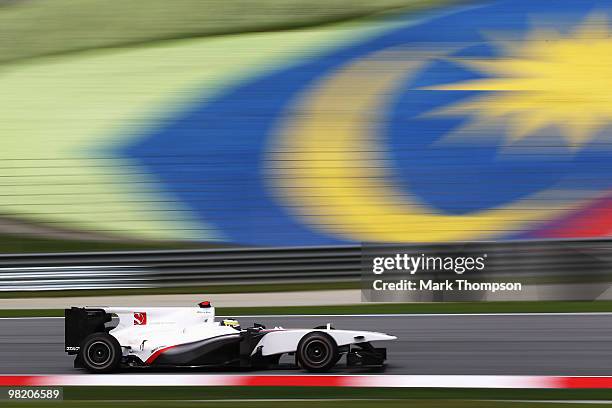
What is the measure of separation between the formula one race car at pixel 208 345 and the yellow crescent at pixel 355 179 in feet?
24.5

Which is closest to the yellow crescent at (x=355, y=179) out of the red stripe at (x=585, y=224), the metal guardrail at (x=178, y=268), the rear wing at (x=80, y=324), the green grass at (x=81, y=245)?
the red stripe at (x=585, y=224)

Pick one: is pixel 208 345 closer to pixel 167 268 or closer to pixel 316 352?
pixel 316 352

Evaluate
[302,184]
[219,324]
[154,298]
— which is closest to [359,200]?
[302,184]

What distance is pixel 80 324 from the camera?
20.0 ft

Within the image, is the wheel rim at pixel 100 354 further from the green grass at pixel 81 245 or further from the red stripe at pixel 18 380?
the green grass at pixel 81 245

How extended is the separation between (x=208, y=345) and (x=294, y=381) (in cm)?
71

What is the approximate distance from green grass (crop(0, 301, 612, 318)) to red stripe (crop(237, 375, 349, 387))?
407 cm

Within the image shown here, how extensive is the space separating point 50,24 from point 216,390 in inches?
568

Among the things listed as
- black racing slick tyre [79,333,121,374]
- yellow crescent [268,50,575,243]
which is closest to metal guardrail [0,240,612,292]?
yellow crescent [268,50,575,243]

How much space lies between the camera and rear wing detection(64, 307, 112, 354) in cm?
609

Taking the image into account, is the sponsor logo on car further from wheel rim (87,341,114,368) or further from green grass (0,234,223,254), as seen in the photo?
green grass (0,234,223,254)

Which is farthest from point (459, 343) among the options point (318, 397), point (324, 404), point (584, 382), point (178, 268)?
point (178, 268)

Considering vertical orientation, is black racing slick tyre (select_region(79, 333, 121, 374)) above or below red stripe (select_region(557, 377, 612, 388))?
above

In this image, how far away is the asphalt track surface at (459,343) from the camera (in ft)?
20.5
